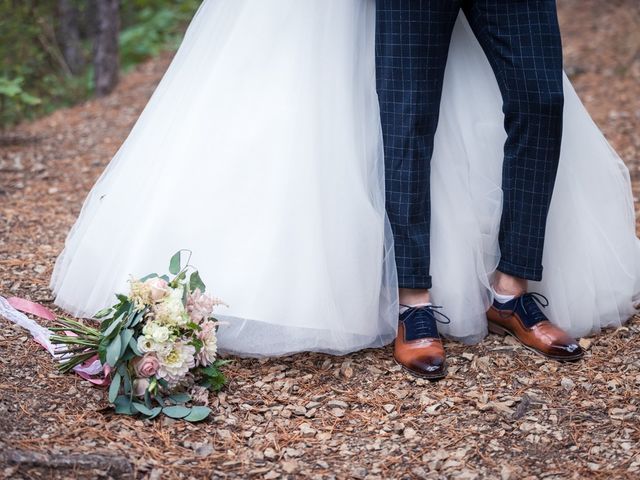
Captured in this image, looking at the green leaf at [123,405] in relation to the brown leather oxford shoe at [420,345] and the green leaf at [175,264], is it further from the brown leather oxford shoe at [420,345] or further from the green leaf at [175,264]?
the brown leather oxford shoe at [420,345]

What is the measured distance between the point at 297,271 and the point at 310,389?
1.28 ft

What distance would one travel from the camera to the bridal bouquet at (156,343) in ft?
7.16

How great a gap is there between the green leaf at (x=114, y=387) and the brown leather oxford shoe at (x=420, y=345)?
0.93 m

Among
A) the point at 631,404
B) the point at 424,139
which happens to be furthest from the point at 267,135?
the point at 631,404

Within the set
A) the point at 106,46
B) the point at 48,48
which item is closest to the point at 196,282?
the point at 106,46

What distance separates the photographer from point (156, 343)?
217 centimetres

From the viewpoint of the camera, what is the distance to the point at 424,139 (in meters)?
2.46

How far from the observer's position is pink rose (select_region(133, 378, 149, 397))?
2219mm

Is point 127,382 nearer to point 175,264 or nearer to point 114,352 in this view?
point 114,352

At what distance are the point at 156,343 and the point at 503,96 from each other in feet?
4.50

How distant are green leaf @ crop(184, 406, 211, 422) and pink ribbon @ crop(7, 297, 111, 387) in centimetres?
29

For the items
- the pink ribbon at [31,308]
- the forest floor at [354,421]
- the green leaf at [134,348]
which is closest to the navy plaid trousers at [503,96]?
the forest floor at [354,421]

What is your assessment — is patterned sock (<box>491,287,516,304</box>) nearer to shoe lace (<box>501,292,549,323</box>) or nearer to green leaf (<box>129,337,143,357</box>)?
shoe lace (<box>501,292,549,323</box>)

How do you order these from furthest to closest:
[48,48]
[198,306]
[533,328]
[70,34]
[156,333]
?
[70,34] → [48,48] → [533,328] → [198,306] → [156,333]
